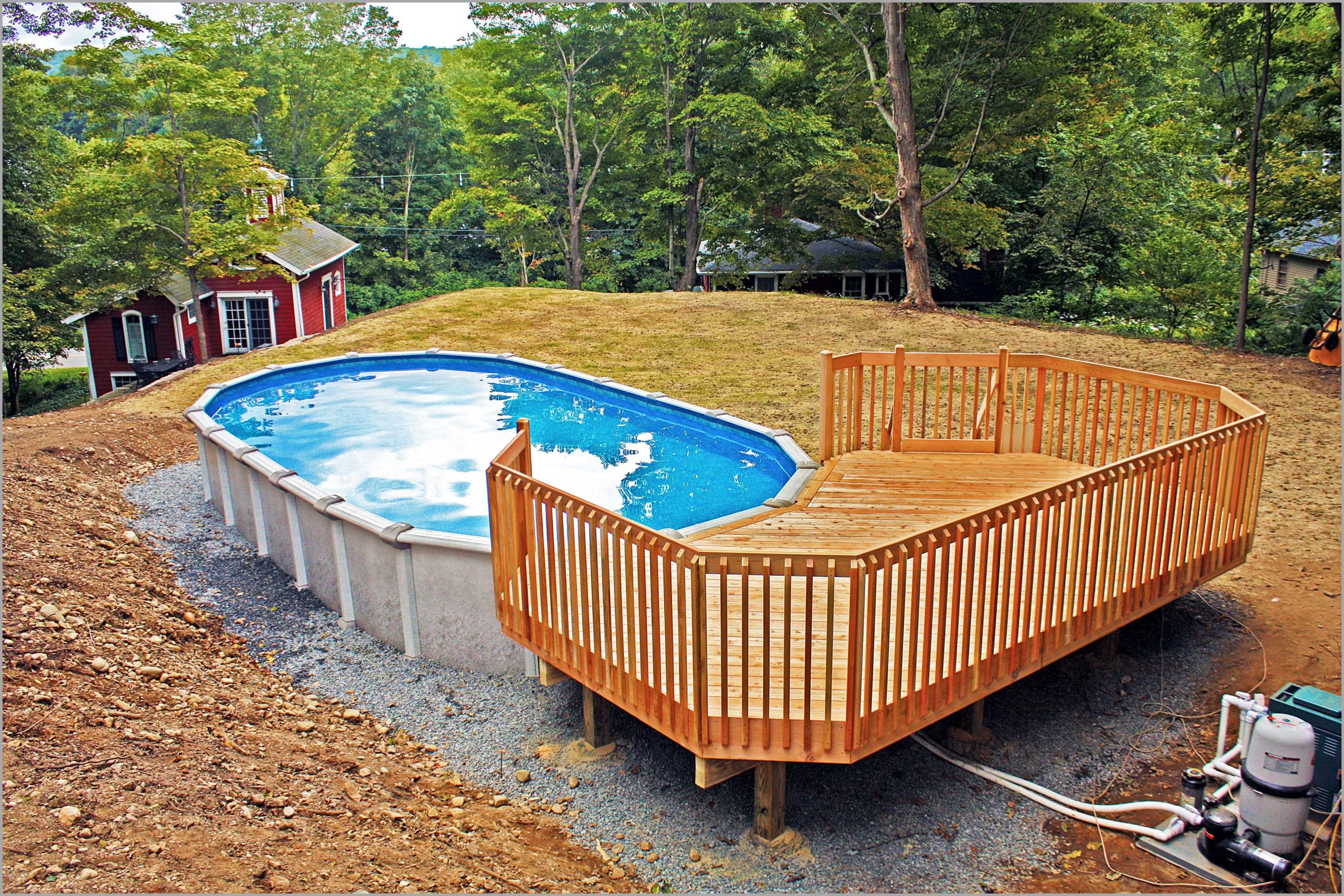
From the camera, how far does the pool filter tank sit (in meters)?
3.82

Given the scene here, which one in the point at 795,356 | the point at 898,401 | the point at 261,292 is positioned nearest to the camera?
the point at 898,401

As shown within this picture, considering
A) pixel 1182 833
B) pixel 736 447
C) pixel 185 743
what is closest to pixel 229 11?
pixel 736 447

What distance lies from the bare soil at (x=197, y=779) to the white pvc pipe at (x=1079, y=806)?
6.14ft

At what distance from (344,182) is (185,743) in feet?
127

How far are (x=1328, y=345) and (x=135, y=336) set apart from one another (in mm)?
26796

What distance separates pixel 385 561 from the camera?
622 centimetres

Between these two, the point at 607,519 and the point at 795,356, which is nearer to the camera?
the point at 607,519

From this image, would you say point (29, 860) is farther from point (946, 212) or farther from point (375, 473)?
point (946, 212)

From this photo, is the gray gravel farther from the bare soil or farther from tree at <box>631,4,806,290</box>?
tree at <box>631,4,806,290</box>

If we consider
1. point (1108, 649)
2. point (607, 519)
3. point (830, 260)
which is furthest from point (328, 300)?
point (1108, 649)

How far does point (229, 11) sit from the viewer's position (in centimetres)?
3956

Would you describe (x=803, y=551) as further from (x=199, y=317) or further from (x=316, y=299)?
(x=316, y=299)

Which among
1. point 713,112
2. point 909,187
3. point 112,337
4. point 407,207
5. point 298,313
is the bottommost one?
point 112,337

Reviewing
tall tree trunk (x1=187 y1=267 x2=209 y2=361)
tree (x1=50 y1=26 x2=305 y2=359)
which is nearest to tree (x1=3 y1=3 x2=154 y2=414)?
tree (x1=50 y1=26 x2=305 y2=359)
